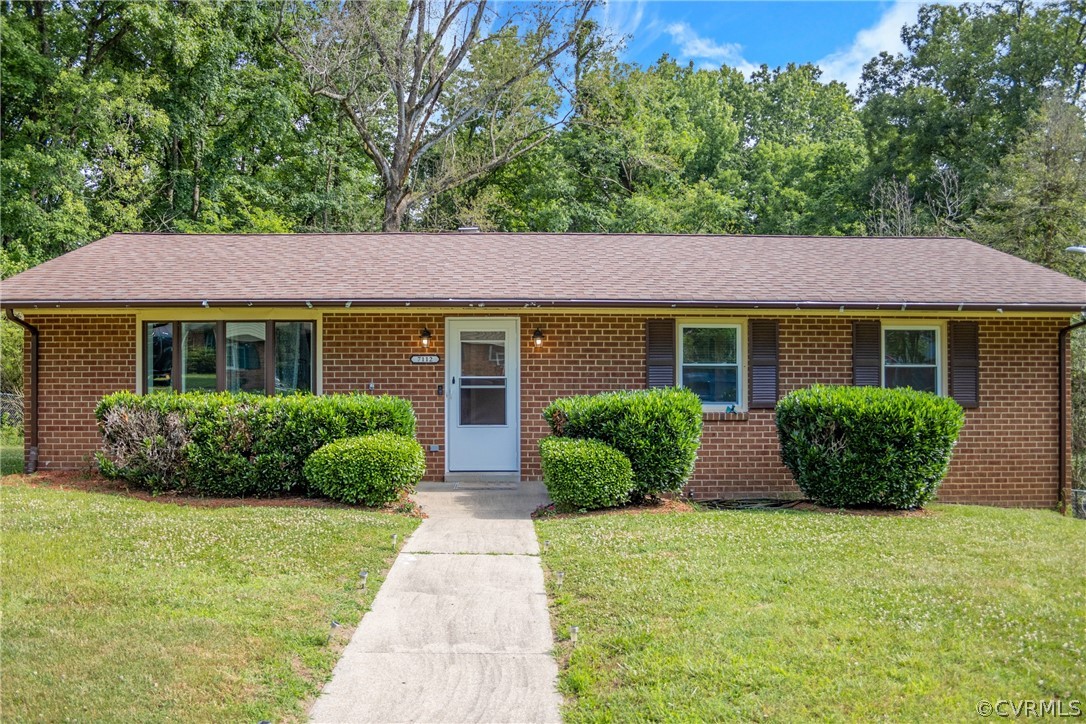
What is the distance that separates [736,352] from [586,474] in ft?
11.1

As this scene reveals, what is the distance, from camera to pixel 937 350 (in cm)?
1049

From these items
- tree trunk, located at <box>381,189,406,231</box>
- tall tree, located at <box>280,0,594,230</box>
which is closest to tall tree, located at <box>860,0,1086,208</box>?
tall tree, located at <box>280,0,594,230</box>

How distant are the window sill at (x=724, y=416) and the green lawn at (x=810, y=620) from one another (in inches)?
106

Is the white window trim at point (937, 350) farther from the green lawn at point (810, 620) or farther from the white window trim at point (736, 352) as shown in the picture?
the green lawn at point (810, 620)

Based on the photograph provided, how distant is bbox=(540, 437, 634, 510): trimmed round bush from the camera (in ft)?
26.7

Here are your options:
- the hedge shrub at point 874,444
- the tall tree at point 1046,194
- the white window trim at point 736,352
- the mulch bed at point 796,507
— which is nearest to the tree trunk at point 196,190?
the white window trim at point 736,352

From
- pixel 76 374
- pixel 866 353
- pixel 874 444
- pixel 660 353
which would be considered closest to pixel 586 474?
pixel 660 353

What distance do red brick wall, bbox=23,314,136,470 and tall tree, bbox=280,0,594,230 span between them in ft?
44.7

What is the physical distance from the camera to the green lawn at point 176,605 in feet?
12.4

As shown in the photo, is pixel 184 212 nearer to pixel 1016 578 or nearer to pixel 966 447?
pixel 966 447

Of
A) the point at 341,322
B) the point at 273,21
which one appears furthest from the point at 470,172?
the point at 341,322

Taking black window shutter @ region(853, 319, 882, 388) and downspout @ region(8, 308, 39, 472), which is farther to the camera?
black window shutter @ region(853, 319, 882, 388)

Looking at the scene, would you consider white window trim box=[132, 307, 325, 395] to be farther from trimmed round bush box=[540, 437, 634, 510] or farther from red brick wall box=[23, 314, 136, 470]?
trimmed round bush box=[540, 437, 634, 510]

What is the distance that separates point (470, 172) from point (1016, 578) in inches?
824
